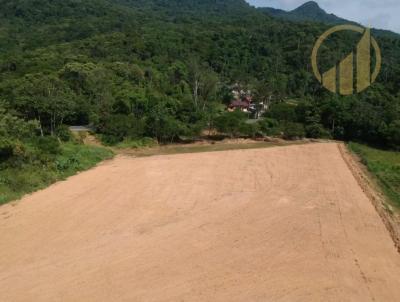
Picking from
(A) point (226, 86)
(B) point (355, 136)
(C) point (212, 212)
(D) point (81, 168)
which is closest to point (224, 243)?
(C) point (212, 212)

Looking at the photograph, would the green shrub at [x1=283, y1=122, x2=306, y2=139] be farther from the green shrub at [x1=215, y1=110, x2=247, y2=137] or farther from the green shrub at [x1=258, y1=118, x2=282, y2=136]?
the green shrub at [x1=215, y1=110, x2=247, y2=137]

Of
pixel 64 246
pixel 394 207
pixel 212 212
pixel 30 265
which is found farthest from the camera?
pixel 394 207

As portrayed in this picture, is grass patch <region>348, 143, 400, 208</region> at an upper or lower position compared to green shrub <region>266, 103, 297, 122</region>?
lower

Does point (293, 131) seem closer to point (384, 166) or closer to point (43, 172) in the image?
point (384, 166)

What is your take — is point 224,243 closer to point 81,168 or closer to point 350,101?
point 81,168

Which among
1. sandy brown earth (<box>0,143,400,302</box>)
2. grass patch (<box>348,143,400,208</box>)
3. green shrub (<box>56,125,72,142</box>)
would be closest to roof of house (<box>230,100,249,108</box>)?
grass patch (<box>348,143,400,208</box>)
